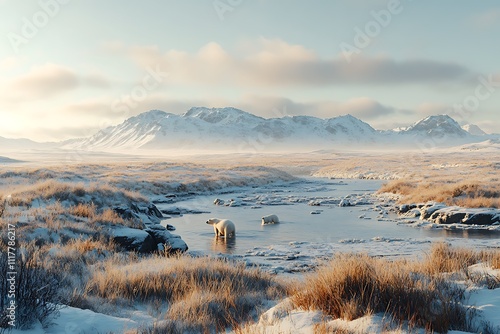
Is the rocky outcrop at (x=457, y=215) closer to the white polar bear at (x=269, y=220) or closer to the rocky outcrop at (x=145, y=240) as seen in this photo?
the white polar bear at (x=269, y=220)

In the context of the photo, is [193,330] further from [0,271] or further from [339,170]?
[339,170]

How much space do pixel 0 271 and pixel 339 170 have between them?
76.9 meters

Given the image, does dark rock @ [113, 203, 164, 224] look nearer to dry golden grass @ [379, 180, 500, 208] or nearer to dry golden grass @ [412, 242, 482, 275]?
dry golden grass @ [412, 242, 482, 275]

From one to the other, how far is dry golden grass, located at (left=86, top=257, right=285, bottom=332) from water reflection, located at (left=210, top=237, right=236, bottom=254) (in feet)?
20.5

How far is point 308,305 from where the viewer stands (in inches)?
222

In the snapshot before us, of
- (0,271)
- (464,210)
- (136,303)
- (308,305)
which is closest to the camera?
(308,305)

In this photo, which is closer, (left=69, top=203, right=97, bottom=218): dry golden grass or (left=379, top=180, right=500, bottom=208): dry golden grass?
(left=69, top=203, right=97, bottom=218): dry golden grass

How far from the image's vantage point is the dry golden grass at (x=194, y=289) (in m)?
6.20

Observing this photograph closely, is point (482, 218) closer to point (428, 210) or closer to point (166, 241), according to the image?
point (428, 210)

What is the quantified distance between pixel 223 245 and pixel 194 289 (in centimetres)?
938

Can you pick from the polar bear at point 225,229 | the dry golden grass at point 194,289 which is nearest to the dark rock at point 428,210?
the polar bear at point 225,229

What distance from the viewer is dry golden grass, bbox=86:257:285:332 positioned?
620 centimetres

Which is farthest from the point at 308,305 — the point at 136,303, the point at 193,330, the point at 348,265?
the point at 136,303

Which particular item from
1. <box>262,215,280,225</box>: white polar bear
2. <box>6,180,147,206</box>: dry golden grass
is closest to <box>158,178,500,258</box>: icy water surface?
<box>262,215,280,225</box>: white polar bear
